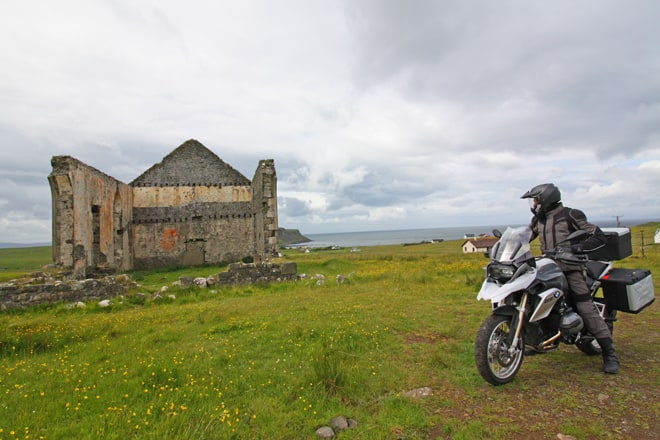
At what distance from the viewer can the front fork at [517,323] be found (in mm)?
4336

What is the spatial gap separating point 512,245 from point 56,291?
492 inches

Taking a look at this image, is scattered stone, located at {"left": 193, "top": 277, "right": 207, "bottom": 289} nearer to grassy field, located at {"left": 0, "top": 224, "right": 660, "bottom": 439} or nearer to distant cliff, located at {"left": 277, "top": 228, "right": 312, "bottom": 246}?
grassy field, located at {"left": 0, "top": 224, "right": 660, "bottom": 439}

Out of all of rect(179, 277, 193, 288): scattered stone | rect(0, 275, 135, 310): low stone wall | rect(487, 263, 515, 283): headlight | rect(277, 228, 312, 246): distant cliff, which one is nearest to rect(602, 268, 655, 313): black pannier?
rect(487, 263, 515, 283): headlight

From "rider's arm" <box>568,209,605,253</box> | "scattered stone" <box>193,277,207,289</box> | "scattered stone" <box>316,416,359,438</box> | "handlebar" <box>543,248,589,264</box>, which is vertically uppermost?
"rider's arm" <box>568,209,605,253</box>

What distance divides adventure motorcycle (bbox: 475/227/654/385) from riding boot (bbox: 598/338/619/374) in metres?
0.18

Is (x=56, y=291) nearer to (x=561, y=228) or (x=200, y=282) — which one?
(x=200, y=282)

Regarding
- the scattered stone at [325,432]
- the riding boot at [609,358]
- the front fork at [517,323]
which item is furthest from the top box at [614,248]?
the scattered stone at [325,432]

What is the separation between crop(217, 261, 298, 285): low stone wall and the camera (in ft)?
47.3

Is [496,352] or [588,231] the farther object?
[588,231]

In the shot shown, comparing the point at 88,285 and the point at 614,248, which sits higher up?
the point at 614,248

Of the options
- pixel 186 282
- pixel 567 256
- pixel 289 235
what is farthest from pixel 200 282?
pixel 289 235

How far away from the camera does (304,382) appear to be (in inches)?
171

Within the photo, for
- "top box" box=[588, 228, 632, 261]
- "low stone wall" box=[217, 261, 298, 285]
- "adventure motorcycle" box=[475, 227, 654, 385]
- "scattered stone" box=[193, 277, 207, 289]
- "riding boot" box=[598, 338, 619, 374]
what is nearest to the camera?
"adventure motorcycle" box=[475, 227, 654, 385]

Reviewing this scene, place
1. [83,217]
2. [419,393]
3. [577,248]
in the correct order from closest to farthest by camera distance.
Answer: [419,393] < [577,248] < [83,217]
